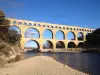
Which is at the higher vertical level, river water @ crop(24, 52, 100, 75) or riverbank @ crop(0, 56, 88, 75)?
riverbank @ crop(0, 56, 88, 75)

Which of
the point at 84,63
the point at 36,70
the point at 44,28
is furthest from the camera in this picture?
the point at 44,28

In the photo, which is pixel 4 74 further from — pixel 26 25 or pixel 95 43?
pixel 95 43

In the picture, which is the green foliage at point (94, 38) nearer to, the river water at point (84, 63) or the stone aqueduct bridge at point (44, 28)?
the stone aqueduct bridge at point (44, 28)

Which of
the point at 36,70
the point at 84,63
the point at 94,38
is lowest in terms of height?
the point at 84,63

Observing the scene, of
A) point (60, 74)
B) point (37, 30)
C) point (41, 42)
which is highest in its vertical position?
point (37, 30)

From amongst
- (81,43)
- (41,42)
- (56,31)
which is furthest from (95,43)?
(41,42)

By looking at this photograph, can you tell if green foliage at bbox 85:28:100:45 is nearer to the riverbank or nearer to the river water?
the river water

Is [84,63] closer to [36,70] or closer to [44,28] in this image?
[36,70]

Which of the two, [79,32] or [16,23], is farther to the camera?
[79,32]

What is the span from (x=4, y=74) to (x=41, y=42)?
230 feet

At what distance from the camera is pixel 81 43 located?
329 ft

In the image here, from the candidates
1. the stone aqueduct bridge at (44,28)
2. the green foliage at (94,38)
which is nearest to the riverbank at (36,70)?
the stone aqueduct bridge at (44,28)

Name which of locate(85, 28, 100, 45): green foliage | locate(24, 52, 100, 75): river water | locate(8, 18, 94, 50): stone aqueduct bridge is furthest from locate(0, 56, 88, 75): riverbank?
locate(85, 28, 100, 45): green foliage

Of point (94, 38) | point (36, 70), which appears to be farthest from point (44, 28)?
point (36, 70)
